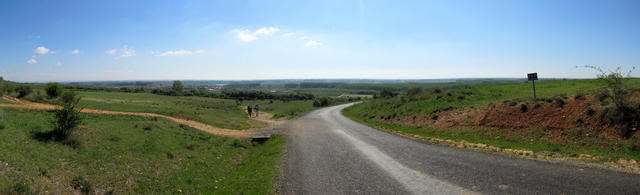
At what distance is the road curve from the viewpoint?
831 centimetres

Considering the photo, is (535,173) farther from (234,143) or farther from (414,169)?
(234,143)

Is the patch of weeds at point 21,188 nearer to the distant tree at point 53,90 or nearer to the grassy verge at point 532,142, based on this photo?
the grassy verge at point 532,142

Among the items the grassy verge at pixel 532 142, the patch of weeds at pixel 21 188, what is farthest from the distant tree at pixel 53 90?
the grassy verge at pixel 532 142

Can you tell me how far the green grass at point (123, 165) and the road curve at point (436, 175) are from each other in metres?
1.83

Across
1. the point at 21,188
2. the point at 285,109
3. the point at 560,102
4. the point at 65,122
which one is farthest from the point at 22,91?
the point at 560,102

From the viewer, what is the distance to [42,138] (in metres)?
10.9

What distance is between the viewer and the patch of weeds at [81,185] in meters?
8.14

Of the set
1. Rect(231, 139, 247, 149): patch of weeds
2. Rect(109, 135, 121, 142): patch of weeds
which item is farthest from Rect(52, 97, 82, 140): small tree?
Rect(231, 139, 247, 149): patch of weeds

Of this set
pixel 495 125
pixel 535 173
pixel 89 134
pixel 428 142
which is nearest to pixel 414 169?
pixel 535 173

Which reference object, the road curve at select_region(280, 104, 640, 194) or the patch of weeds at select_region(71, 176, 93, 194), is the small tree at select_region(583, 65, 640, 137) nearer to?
the road curve at select_region(280, 104, 640, 194)

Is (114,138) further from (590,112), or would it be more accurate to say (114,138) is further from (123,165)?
(590,112)

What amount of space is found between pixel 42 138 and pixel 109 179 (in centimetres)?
416

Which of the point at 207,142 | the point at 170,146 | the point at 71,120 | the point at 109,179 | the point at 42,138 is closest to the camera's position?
the point at 109,179

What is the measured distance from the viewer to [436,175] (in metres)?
10.2
